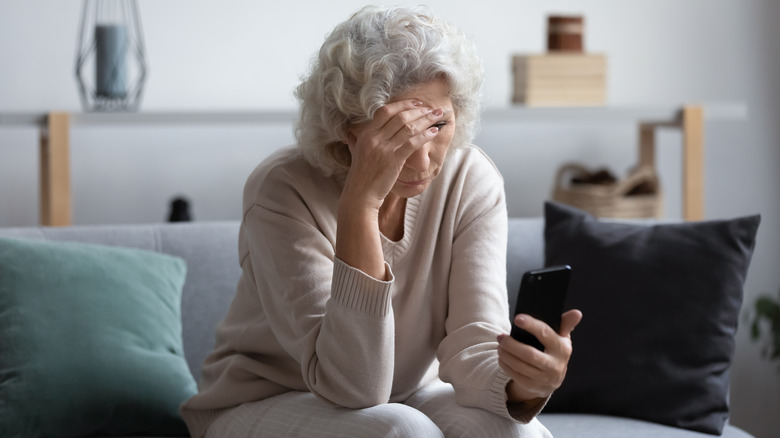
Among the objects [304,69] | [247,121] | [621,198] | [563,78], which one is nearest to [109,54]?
[247,121]

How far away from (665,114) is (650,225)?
2.38ft

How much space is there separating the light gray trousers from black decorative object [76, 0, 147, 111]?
127 centimetres

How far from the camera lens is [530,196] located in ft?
10.0

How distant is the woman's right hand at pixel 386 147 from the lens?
1.38 metres

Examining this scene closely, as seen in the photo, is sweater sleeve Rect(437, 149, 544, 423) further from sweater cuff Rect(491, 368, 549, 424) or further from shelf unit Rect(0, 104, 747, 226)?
shelf unit Rect(0, 104, 747, 226)

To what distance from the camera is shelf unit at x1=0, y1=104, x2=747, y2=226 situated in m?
2.39

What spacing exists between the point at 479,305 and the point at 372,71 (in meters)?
0.42

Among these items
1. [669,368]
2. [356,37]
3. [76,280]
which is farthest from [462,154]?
[76,280]

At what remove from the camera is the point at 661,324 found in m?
1.91

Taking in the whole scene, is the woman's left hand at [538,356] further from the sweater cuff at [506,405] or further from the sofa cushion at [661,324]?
the sofa cushion at [661,324]

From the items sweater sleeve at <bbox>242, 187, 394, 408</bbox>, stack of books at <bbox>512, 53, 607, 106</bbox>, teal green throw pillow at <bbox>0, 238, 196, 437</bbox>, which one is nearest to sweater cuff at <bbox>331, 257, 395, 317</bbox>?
sweater sleeve at <bbox>242, 187, 394, 408</bbox>

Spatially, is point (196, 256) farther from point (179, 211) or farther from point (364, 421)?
point (364, 421)

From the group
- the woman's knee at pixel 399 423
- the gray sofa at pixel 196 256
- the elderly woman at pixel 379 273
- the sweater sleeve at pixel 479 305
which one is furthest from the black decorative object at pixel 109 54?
the woman's knee at pixel 399 423

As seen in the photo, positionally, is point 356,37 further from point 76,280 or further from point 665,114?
point 665,114
